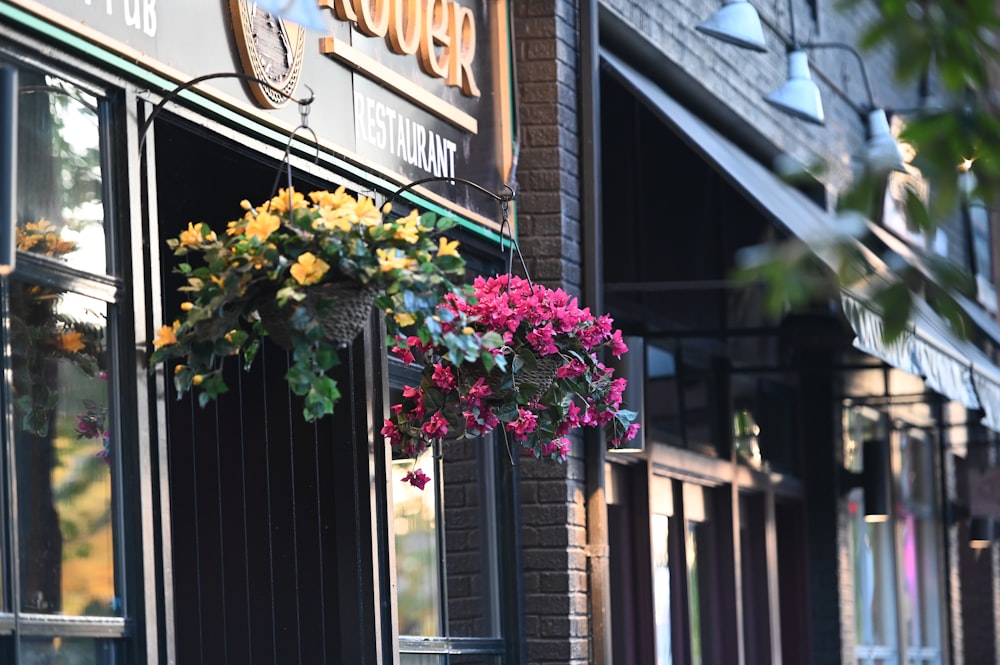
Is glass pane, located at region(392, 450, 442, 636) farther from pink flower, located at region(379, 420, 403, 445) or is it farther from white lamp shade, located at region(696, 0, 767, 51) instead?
white lamp shade, located at region(696, 0, 767, 51)

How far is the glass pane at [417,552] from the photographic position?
19.2 ft

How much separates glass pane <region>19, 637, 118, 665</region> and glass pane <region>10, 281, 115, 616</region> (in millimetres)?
71

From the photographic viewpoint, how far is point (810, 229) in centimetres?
820

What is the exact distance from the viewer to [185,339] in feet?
13.7

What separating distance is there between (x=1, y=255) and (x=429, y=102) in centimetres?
305

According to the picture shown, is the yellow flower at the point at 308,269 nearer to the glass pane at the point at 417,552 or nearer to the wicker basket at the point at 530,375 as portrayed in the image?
the wicker basket at the point at 530,375

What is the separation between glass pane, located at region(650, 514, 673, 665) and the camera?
366 inches

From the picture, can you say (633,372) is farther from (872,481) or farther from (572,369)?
(872,481)

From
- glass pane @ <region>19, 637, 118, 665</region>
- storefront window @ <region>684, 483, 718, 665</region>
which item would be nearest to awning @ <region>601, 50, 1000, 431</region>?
storefront window @ <region>684, 483, 718, 665</region>

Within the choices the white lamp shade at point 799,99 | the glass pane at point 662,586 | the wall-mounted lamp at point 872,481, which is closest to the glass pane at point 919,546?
the wall-mounted lamp at point 872,481

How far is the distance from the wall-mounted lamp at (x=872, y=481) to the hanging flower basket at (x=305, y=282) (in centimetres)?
905

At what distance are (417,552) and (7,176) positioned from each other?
2.89 metres

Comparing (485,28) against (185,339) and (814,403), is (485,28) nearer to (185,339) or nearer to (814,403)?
(185,339)

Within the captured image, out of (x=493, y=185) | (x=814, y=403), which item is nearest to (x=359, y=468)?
(x=493, y=185)
